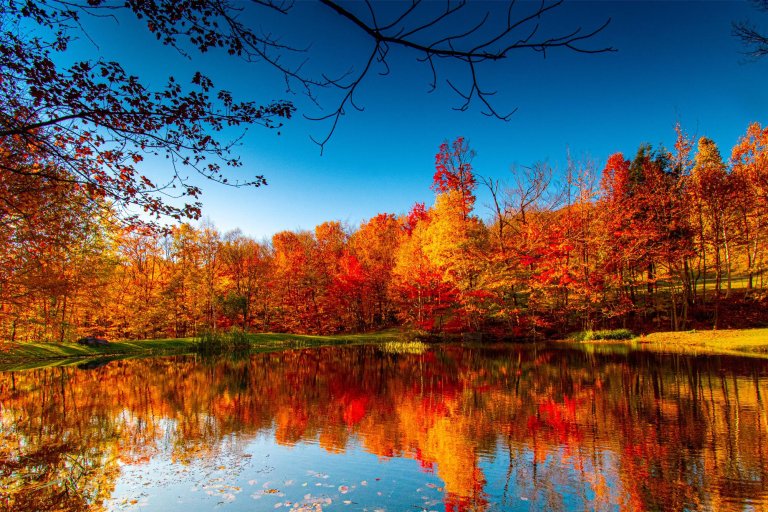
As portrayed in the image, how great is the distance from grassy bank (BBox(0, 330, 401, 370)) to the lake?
9390 millimetres

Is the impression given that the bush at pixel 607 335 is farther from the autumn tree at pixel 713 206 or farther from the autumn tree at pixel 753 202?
the autumn tree at pixel 753 202

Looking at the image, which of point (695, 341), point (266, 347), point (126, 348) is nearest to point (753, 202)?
point (695, 341)

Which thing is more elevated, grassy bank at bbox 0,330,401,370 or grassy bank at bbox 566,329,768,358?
grassy bank at bbox 566,329,768,358

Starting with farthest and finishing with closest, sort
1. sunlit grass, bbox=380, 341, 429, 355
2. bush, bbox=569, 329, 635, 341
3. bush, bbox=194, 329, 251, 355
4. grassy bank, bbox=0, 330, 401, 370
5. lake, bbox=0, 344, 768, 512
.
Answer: bush, bbox=194, 329, 251, 355, bush, bbox=569, 329, 635, 341, sunlit grass, bbox=380, 341, 429, 355, grassy bank, bbox=0, 330, 401, 370, lake, bbox=0, 344, 768, 512

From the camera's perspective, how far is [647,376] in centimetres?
1478

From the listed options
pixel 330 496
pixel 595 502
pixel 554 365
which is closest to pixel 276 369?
pixel 554 365

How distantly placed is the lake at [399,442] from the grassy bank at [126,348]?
370 inches

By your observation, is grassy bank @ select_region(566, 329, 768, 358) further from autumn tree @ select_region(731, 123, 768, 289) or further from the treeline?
autumn tree @ select_region(731, 123, 768, 289)

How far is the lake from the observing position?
6.03 m

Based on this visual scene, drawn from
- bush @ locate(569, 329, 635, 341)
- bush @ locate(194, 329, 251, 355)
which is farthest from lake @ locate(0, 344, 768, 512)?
bush @ locate(569, 329, 635, 341)

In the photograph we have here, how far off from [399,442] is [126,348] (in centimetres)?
2786

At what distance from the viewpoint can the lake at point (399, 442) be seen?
6027 millimetres

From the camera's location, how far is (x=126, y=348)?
29188mm

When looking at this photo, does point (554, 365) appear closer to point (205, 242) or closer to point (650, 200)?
point (650, 200)
